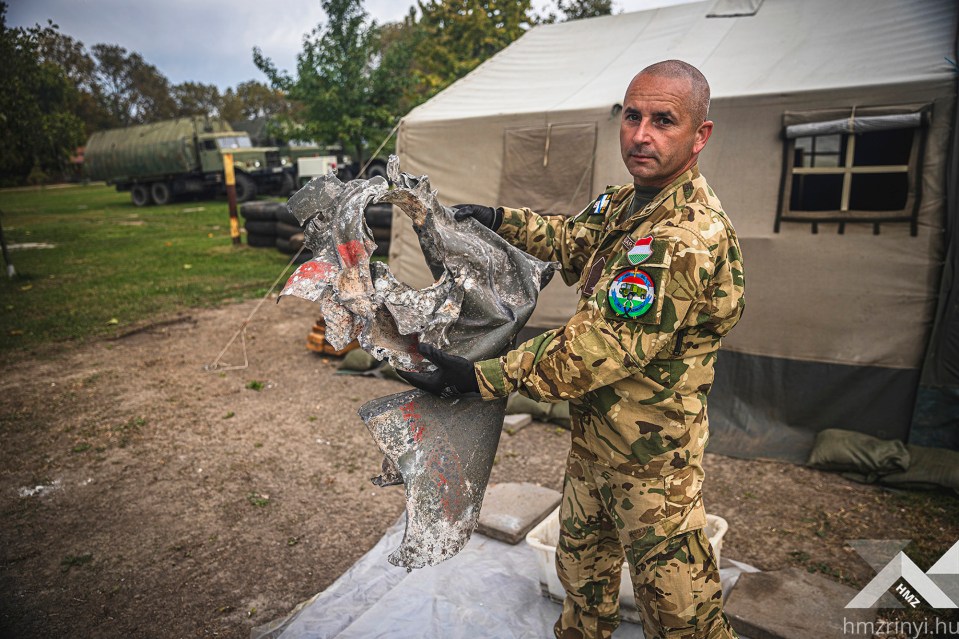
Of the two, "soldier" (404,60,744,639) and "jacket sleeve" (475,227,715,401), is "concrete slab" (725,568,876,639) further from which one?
"jacket sleeve" (475,227,715,401)

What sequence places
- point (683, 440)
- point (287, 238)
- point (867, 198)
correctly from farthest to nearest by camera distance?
point (287, 238), point (867, 198), point (683, 440)

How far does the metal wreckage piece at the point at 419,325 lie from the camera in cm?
189

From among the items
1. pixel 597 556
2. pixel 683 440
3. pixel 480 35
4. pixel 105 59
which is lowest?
pixel 597 556

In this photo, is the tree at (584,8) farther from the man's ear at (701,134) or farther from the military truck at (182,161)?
the man's ear at (701,134)

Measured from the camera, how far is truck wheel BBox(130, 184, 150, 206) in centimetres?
2389

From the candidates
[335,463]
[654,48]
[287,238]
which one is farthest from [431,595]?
[287,238]

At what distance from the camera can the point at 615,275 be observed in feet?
5.74

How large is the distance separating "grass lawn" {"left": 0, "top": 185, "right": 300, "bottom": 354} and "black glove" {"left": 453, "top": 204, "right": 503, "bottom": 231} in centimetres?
652

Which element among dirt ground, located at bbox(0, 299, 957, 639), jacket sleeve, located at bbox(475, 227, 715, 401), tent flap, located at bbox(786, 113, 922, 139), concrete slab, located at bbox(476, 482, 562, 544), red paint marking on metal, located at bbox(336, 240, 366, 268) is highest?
tent flap, located at bbox(786, 113, 922, 139)

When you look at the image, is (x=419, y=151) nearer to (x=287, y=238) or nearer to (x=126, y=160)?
(x=287, y=238)

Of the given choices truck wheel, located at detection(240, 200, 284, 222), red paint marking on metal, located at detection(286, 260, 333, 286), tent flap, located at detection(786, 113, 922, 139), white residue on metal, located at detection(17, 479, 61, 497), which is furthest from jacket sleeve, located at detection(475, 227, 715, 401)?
truck wheel, located at detection(240, 200, 284, 222)

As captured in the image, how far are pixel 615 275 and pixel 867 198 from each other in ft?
11.0

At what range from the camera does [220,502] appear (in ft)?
12.6

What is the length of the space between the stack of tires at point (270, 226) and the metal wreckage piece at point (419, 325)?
9.35 metres
